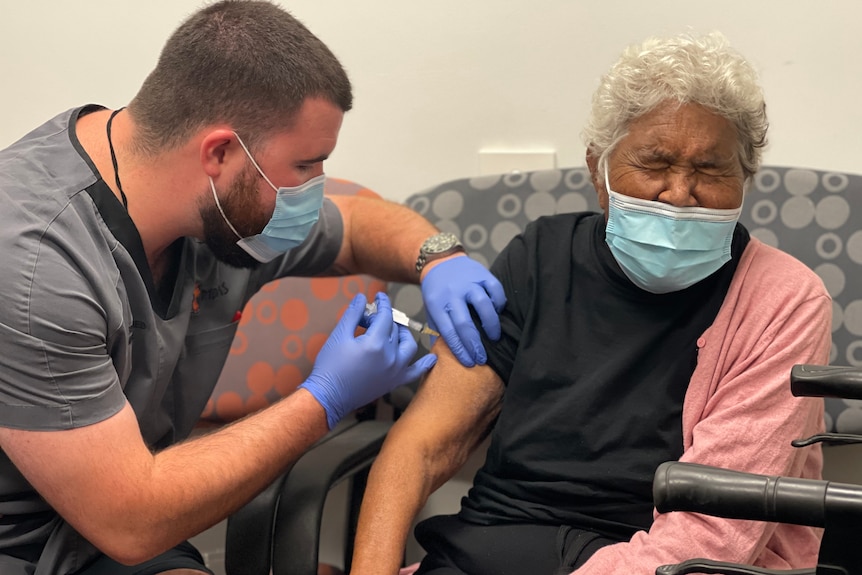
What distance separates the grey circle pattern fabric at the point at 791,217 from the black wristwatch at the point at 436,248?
0.55ft

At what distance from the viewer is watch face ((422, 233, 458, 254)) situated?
176 cm

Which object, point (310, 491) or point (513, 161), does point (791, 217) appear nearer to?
point (513, 161)

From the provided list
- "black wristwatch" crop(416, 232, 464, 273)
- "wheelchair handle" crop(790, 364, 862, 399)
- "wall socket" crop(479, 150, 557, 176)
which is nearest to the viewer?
"wheelchair handle" crop(790, 364, 862, 399)

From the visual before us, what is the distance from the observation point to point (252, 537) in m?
1.45

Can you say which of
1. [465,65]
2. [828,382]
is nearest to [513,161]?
[465,65]

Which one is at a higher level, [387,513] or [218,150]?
[218,150]

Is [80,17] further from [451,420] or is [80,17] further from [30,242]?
[451,420]

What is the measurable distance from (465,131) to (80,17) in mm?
999

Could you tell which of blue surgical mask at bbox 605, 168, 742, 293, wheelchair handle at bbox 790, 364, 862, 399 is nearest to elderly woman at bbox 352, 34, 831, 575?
blue surgical mask at bbox 605, 168, 742, 293

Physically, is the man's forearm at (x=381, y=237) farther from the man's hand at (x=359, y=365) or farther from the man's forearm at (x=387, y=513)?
the man's forearm at (x=387, y=513)

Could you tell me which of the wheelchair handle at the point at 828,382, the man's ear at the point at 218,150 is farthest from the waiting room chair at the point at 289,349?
the wheelchair handle at the point at 828,382

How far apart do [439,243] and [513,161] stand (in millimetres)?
429

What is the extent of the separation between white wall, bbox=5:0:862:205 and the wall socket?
0.02m

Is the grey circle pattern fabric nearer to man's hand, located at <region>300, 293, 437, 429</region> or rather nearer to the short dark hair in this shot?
man's hand, located at <region>300, 293, 437, 429</region>
